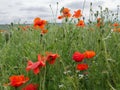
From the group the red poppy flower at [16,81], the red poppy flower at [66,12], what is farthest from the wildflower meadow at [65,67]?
the red poppy flower at [66,12]

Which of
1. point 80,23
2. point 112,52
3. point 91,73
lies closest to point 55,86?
point 91,73

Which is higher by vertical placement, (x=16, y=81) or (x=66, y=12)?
(x=66, y=12)

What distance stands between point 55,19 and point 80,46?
3.38 feet

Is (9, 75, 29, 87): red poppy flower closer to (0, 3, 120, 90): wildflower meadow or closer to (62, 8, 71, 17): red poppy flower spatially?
(0, 3, 120, 90): wildflower meadow

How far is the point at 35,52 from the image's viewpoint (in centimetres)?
235

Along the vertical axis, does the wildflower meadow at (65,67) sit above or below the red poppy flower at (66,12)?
→ below

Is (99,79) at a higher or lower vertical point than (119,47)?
lower

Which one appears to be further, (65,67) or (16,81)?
(65,67)

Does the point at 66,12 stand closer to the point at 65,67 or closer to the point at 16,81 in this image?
the point at 65,67

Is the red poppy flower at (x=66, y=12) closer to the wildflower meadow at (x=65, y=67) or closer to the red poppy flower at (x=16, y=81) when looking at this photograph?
the wildflower meadow at (x=65, y=67)

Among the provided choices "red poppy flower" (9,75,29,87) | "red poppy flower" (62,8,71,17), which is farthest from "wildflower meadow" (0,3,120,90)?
"red poppy flower" (62,8,71,17)

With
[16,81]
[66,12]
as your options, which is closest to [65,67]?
[16,81]

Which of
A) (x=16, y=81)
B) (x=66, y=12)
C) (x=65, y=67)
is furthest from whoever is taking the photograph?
(x=66, y=12)

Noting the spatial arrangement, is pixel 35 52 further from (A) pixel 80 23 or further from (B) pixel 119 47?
(A) pixel 80 23
